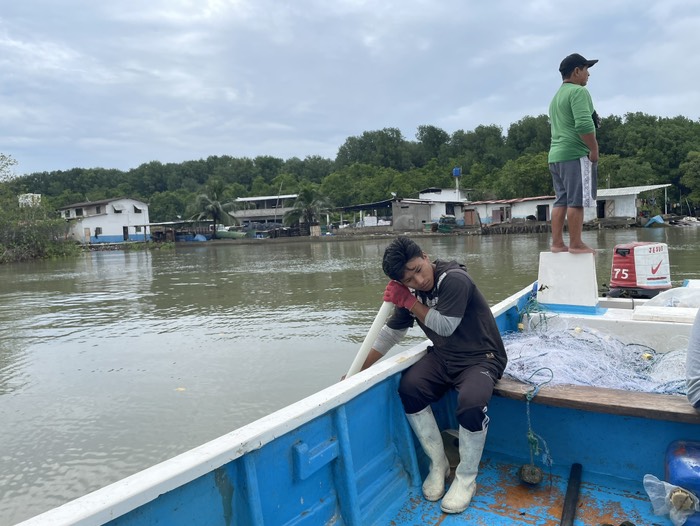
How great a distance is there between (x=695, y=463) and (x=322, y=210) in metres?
50.0

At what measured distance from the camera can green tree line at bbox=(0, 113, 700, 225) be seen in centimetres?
4875

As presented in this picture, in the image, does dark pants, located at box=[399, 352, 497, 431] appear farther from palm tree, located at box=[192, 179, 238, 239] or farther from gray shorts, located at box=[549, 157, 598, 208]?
palm tree, located at box=[192, 179, 238, 239]

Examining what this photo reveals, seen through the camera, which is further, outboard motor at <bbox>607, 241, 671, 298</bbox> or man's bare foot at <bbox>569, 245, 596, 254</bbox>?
outboard motor at <bbox>607, 241, 671, 298</bbox>

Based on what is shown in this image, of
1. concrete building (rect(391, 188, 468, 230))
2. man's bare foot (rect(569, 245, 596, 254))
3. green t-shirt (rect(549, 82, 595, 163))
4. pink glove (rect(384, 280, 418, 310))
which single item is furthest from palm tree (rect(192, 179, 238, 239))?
pink glove (rect(384, 280, 418, 310))

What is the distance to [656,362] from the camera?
3.45m

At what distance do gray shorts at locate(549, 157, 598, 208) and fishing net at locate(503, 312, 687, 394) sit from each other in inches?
45.2

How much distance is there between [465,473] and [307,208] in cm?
4813

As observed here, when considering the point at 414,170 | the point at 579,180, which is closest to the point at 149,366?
the point at 579,180

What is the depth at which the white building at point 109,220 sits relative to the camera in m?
50.8

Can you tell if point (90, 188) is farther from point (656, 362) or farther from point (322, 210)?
point (656, 362)

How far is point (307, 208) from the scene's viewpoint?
49969 millimetres

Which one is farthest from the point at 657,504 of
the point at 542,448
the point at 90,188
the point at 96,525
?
the point at 90,188

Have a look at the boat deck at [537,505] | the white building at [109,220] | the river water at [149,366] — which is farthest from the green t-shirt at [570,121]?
the white building at [109,220]

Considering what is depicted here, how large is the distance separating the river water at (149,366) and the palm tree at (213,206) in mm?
38851
